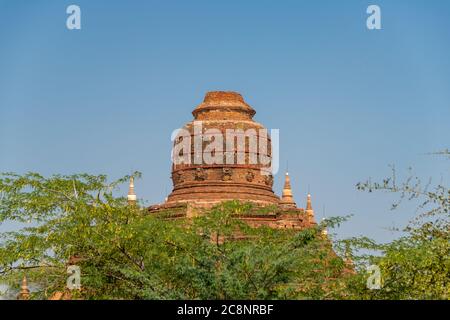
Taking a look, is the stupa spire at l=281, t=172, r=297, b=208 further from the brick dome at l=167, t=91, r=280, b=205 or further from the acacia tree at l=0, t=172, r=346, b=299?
the acacia tree at l=0, t=172, r=346, b=299

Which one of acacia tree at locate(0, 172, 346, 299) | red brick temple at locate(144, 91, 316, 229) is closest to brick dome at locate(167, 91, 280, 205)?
red brick temple at locate(144, 91, 316, 229)

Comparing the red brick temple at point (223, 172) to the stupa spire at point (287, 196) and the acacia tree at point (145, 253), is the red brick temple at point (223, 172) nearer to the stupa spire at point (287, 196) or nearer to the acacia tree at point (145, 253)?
the stupa spire at point (287, 196)

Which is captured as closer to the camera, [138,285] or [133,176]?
[138,285]

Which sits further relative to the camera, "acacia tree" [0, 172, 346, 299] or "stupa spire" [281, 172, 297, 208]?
"stupa spire" [281, 172, 297, 208]

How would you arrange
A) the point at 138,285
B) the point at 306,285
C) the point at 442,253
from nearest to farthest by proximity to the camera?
the point at 442,253 → the point at 306,285 → the point at 138,285

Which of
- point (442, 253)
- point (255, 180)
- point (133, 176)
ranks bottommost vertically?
point (442, 253)

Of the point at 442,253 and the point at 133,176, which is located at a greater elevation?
the point at 133,176

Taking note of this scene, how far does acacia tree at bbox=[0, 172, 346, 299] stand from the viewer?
55.9 feet

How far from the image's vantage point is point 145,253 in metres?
20.5

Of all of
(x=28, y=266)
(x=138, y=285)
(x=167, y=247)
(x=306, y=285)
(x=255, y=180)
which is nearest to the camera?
(x=306, y=285)
